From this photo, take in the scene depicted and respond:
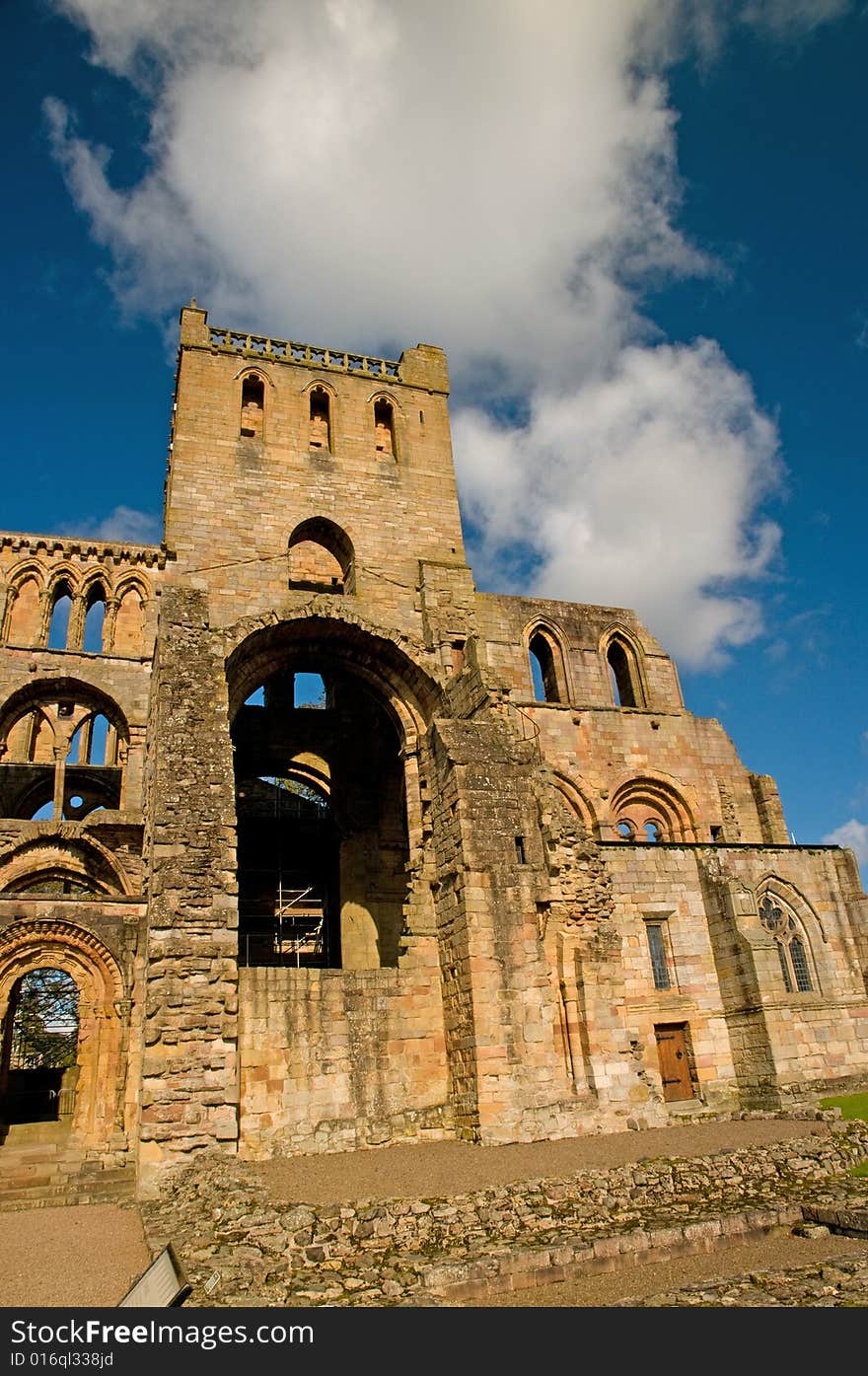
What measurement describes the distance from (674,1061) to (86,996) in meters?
10.4

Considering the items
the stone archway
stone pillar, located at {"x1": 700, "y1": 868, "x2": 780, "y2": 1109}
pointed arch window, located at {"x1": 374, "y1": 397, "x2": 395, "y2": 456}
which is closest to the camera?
the stone archway

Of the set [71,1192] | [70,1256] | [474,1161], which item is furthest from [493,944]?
[70,1256]

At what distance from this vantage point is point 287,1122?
1254 cm

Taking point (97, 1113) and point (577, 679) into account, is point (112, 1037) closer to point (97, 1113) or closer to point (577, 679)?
point (97, 1113)

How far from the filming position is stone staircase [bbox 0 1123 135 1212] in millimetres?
11438

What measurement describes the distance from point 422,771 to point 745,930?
6.68 m

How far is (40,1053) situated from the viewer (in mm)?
31812

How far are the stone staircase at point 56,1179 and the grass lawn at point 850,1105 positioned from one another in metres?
10.2

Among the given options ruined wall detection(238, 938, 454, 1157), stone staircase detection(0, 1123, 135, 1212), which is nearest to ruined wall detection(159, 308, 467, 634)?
ruined wall detection(238, 938, 454, 1157)

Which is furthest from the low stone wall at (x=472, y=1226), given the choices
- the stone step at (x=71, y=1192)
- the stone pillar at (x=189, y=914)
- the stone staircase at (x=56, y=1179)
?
the stone staircase at (x=56, y=1179)

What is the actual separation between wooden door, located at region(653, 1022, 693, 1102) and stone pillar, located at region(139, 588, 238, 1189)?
8253mm

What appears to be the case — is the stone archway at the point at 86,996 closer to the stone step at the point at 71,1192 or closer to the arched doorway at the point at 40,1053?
the arched doorway at the point at 40,1053

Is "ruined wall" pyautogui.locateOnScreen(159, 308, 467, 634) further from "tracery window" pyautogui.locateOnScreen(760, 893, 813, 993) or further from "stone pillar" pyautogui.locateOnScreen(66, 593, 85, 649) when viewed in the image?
"tracery window" pyautogui.locateOnScreen(760, 893, 813, 993)
